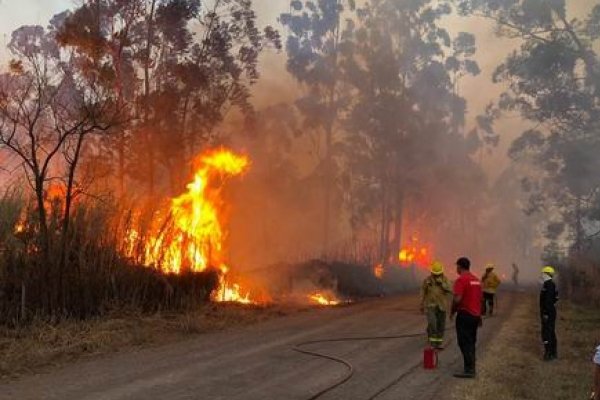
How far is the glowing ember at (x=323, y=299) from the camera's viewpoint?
2655cm

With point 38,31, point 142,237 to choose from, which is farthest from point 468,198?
point 142,237

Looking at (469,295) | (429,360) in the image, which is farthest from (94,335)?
(469,295)

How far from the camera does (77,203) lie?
16469 mm

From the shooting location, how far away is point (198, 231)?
2078 centimetres

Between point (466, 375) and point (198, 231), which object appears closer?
point (466, 375)

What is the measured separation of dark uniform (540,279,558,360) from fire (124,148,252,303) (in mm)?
10462

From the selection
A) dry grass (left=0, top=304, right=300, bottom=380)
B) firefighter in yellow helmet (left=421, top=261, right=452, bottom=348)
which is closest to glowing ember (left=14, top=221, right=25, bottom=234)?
dry grass (left=0, top=304, right=300, bottom=380)

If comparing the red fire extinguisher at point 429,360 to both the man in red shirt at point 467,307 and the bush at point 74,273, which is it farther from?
the bush at point 74,273

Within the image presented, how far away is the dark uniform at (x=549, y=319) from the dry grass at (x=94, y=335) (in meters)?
7.97

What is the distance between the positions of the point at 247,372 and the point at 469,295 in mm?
4165

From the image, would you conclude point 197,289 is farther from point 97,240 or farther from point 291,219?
point 291,219

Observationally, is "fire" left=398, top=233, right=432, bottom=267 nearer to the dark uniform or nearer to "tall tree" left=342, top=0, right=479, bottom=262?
"tall tree" left=342, top=0, right=479, bottom=262

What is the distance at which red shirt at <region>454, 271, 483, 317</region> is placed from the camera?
11336mm

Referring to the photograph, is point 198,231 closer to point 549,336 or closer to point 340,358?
point 340,358
